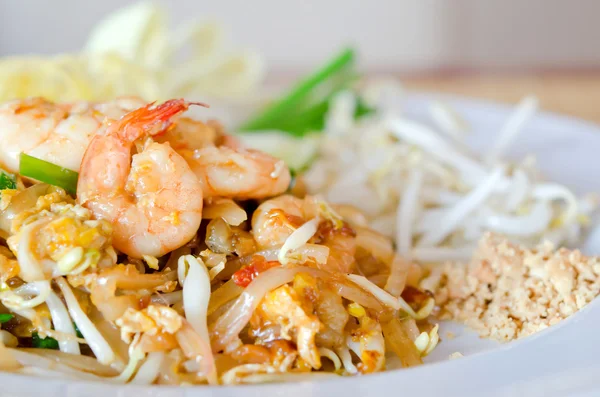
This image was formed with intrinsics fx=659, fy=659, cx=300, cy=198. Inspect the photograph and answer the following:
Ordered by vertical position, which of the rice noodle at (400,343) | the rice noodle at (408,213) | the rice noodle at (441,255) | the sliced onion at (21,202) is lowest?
the rice noodle at (441,255)

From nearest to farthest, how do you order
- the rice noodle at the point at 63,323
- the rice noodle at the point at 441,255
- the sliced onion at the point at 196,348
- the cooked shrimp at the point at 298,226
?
the sliced onion at the point at 196,348 < the rice noodle at the point at 63,323 < the cooked shrimp at the point at 298,226 < the rice noodle at the point at 441,255

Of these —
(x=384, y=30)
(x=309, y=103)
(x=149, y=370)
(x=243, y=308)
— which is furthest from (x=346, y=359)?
(x=384, y=30)

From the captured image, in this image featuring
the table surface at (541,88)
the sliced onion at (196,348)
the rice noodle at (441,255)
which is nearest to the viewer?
the sliced onion at (196,348)

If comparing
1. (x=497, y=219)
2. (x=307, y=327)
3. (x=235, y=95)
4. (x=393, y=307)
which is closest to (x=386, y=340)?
(x=393, y=307)

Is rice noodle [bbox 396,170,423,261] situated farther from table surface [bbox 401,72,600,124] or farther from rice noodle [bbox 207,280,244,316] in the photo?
table surface [bbox 401,72,600,124]

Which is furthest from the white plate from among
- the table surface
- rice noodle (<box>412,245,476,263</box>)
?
the table surface

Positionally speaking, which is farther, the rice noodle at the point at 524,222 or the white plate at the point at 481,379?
the rice noodle at the point at 524,222

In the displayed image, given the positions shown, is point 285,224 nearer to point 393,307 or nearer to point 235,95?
point 393,307

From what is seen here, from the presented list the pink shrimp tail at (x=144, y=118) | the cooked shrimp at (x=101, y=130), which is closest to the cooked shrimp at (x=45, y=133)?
the cooked shrimp at (x=101, y=130)

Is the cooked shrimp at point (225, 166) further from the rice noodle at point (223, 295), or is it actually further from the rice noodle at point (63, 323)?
the rice noodle at point (63, 323)
